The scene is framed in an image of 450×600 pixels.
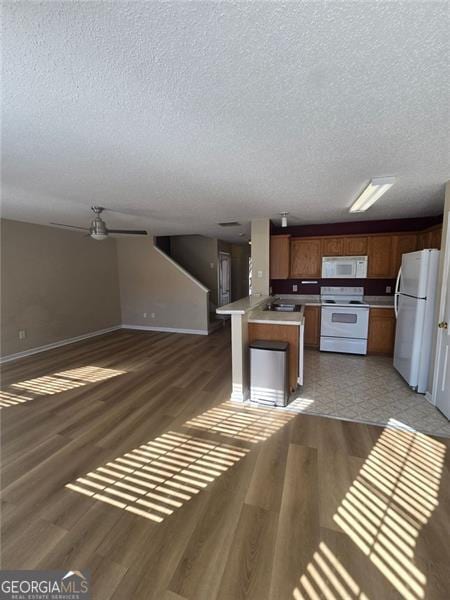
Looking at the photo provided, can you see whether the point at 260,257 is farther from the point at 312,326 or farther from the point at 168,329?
the point at 168,329

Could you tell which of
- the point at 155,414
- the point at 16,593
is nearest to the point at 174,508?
the point at 16,593

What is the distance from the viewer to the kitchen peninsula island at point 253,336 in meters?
2.93

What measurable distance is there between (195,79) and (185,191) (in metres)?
1.78

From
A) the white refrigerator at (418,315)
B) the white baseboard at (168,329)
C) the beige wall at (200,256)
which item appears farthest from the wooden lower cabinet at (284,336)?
the beige wall at (200,256)

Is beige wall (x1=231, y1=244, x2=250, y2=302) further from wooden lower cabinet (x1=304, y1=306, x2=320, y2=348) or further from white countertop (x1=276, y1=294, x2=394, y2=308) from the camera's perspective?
wooden lower cabinet (x1=304, y1=306, x2=320, y2=348)

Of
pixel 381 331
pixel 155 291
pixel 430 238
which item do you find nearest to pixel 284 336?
pixel 381 331

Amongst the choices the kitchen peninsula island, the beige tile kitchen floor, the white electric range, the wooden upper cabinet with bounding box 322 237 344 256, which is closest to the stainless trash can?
the kitchen peninsula island

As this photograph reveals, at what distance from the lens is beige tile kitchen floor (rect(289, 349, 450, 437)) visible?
2.59m

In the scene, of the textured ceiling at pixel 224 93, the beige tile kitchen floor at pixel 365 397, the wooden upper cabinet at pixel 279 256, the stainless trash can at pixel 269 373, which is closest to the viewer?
the textured ceiling at pixel 224 93

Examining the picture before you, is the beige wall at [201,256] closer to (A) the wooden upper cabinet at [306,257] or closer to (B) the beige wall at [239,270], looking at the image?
(B) the beige wall at [239,270]

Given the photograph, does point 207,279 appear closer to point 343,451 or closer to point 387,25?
point 343,451

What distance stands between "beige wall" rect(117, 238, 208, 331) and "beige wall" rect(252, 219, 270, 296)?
1970 mm

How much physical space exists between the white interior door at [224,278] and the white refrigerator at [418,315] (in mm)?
5092

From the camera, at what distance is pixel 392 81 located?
1210 mm
